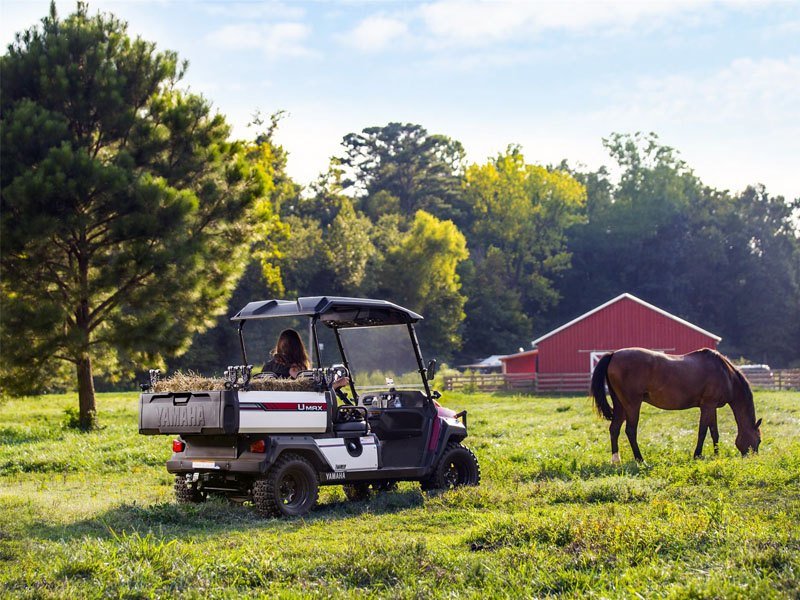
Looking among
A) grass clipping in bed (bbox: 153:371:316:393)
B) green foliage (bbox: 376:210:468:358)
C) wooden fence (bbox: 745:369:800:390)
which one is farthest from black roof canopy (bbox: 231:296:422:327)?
green foliage (bbox: 376:210:468:358)

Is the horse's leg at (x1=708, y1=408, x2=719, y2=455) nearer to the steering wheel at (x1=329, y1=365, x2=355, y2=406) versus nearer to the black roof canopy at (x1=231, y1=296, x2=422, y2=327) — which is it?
the black roof canopy at (x1=231, y1=296, x2=422, y2=327)

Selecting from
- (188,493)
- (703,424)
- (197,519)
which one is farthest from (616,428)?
(197,519)

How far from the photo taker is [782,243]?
88.8 m

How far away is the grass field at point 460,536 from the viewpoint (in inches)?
279

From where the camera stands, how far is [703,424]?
15.9m

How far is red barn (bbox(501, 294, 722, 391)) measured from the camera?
5347 centimetres

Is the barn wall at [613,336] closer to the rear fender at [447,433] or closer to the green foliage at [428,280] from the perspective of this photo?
the green foliage at [428,280]

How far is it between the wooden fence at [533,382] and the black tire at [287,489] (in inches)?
1491

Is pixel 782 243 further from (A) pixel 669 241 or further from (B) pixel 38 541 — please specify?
(B) pixel 38 541

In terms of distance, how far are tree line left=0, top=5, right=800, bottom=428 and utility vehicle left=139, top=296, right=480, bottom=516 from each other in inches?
489

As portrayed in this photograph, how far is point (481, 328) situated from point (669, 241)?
21538 mm

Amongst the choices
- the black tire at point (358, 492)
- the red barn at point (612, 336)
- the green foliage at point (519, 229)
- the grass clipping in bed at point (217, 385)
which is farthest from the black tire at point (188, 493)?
the green foliage at point (519, 229)

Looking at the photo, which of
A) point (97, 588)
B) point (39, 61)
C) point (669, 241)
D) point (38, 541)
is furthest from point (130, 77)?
point (669, 241)

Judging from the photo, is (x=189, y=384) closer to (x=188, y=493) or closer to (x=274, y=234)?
(x=188, y=493)
